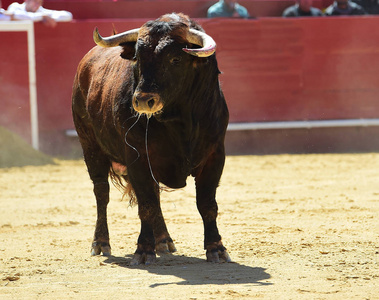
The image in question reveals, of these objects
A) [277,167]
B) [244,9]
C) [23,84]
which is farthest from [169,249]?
[244,9]

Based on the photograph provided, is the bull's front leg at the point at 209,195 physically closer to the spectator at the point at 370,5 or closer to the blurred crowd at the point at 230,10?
the blurred crowd at the point at 230,10

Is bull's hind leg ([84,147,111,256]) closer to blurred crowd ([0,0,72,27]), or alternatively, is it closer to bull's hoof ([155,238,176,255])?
bull's hoof ([155,238,176,255])

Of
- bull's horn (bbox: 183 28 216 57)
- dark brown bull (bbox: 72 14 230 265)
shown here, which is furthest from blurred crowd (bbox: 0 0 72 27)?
bull's horn (bbox: 183 28 216 57)

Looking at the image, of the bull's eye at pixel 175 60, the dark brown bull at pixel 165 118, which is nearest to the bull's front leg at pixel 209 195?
the dark brown bull at pixel 165 118

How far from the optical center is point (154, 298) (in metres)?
3.40

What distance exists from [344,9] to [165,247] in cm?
681

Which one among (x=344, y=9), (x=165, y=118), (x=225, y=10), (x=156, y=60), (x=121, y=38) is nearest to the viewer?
(x=156, y=60)

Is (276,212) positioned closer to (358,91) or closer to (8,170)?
(8,170)

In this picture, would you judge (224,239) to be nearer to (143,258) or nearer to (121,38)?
(143,258)

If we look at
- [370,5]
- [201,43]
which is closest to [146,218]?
[201,43]

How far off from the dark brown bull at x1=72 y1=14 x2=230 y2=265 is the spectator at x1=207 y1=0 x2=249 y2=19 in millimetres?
5674

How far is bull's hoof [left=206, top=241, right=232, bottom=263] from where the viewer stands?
4160 mm

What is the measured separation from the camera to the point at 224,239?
4812 mm

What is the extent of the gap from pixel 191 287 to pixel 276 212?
233 centimetres
